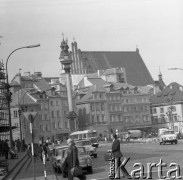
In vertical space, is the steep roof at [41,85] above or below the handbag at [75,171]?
above

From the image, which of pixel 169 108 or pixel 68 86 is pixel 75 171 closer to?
pixel 68 86

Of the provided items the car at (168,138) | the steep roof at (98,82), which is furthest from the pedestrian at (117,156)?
the steep roof at (98,82)

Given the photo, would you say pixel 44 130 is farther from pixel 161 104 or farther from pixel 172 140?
pixel 172 140

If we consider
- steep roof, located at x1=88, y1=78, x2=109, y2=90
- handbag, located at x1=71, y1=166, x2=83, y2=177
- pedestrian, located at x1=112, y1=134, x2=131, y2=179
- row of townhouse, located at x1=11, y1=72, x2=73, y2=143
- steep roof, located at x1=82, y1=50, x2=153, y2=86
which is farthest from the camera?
steep roof, located at x1=82, y1=50, x2=153, y2=86

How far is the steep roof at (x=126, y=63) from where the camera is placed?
550ft

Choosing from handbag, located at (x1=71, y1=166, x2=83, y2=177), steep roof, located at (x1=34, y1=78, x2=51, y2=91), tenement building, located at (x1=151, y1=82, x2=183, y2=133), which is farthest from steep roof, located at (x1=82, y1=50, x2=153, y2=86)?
handbag, located at (x1=71, y1=166, x2=83, y2=177)

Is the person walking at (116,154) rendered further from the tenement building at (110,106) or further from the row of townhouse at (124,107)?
the tenement building at (110,106)

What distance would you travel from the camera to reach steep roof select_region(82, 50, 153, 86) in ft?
550

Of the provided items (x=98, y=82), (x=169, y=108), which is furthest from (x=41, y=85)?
(x=169, y=108)

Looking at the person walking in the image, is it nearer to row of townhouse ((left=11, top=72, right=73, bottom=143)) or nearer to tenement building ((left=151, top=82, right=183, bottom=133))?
row of townhouse ((left=11, top=72, right=73, bottom=143))

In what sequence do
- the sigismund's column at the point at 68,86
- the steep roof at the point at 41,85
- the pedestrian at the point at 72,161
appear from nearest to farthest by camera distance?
the pedestrian at the point at 72,161
the sigismund's column at the point at 68,86
the steep roof at the point at 41,85

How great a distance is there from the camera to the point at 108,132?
5231 inches

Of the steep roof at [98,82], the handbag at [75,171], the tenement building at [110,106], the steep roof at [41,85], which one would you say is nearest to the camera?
the handbag at [75,171]

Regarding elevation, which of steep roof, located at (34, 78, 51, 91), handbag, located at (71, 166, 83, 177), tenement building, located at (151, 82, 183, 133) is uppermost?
steep roof, located at (34, 78, 51, 91)
